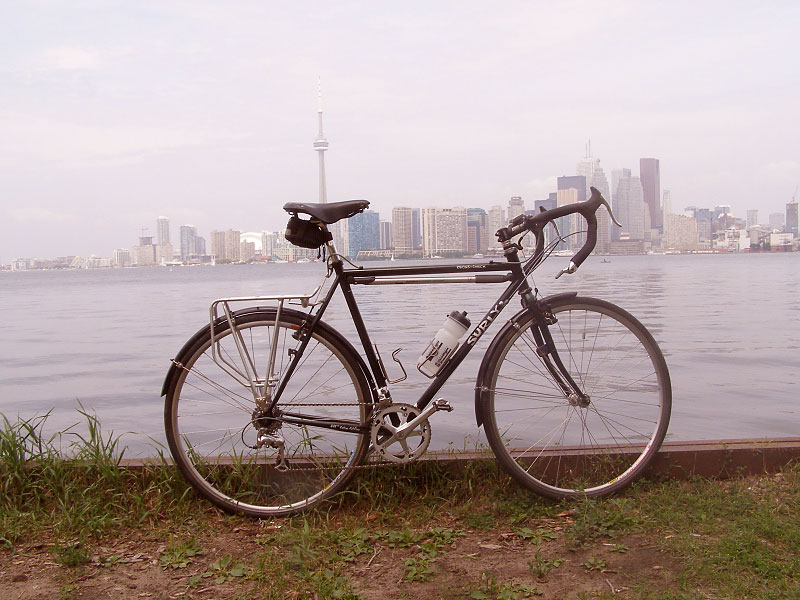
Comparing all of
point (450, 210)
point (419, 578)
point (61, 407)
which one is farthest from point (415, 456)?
point (61, 407)

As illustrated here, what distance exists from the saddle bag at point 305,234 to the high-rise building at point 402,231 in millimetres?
1821

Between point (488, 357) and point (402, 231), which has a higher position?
point (402, 231)

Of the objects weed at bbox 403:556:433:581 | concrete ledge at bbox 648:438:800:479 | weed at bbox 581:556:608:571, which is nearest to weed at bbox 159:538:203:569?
weed at bbox 403:556:433:581

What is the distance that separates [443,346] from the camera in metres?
3.52

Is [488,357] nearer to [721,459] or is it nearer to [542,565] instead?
[542,565]

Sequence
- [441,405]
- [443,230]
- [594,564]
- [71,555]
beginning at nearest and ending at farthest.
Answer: [594,564] → [71,555] → [441,405] → [443,230]

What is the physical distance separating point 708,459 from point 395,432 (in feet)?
4.80

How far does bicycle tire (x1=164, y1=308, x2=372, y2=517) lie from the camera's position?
11.4 feet

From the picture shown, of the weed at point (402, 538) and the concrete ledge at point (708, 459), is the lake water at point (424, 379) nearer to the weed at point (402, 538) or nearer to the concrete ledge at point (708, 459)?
the concrete ledge at point (708, 459)

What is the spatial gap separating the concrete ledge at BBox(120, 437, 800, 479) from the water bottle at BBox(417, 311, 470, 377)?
429 mm

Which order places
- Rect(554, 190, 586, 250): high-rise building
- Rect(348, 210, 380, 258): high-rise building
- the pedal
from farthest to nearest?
Rect(348, 210, 380, 258): high-rise building
Rect(554, 190, 586, 250): high-rise building
the pedal

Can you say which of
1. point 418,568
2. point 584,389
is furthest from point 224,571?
point 584,389

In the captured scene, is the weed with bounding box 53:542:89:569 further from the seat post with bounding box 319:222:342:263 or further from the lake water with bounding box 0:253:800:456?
the seat post with bounding box 319:222:342:263

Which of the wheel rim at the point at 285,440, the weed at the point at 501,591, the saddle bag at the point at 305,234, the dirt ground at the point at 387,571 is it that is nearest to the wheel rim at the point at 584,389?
the dirt ground at the point at 387,571
